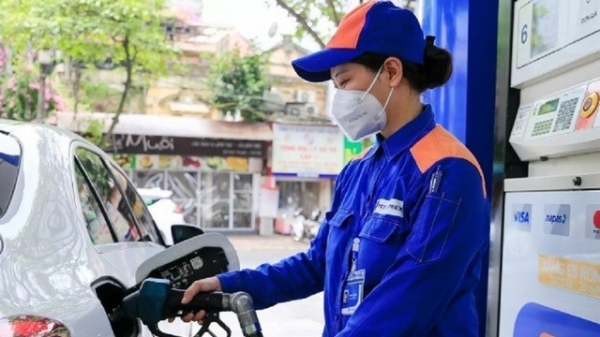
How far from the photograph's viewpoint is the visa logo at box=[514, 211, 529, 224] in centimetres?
222

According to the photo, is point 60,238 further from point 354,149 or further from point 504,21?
point 354,149

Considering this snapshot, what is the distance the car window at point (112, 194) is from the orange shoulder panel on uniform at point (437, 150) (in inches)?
58.7

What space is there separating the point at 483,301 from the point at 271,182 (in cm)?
1960

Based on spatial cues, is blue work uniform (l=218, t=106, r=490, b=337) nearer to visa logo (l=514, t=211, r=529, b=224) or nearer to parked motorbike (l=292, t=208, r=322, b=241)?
visa logo (l=514, t=211, r=529, b=224)

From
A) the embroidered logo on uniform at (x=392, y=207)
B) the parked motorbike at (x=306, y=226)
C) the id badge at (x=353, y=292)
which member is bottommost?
the parked motorbike at (x=306, y=226)

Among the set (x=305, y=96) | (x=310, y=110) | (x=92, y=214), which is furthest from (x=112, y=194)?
(x=305, y=96)

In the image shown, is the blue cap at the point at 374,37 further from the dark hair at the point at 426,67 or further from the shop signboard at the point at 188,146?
the shop signboard at the point at 188,146

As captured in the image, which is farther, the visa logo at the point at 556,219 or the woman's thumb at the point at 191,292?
the visa logo at the point at 556,219

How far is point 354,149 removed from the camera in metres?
21.8

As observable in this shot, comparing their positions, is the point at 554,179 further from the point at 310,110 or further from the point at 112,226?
the point at 310,110

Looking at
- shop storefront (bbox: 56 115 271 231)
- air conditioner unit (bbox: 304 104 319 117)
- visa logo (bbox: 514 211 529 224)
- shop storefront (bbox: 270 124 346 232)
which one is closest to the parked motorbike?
Result: shop storefront (bbox: 270 124 346 232)

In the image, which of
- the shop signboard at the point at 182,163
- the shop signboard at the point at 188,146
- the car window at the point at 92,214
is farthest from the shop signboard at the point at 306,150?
the car window at the point at 92,214

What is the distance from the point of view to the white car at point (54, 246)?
1.67m

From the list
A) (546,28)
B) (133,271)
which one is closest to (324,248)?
(133,271)
